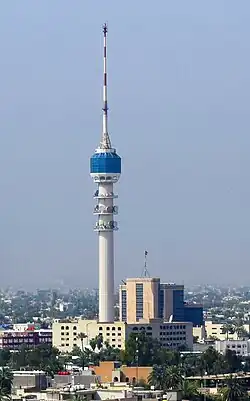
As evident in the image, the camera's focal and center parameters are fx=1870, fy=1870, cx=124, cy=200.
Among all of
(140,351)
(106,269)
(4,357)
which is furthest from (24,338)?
(140,351)

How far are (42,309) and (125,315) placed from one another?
37560 mm

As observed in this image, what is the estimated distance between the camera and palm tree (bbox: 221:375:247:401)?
171 feet

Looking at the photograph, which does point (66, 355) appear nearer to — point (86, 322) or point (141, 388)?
point (86, 322)

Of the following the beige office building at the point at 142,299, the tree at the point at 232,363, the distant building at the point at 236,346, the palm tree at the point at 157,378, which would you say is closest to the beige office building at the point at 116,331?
the distant building at the point at 236,346

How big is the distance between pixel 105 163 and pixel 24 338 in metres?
9.60

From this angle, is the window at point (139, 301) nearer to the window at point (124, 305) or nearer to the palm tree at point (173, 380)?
the window at point (124, 305)

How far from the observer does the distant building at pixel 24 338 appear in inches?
3617

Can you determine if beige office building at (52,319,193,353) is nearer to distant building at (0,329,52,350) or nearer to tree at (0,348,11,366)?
distant building at (0,329,52,350)

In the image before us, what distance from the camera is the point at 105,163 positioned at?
9244cm

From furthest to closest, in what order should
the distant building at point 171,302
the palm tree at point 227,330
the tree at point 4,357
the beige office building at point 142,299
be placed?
the palm tree at point 227,330, the distant building at point 171,302, the beige office building at point 142,299, the tree at point 4,357

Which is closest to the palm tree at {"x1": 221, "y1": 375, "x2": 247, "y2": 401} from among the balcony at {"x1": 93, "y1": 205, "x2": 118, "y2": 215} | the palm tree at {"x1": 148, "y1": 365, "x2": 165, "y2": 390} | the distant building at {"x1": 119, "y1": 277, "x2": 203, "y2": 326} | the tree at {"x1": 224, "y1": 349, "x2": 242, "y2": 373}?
the palm tree at {"x1": 148, "y1": 365, "x2": 165, "y2": 390}

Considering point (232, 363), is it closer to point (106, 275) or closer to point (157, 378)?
point (157, 378)

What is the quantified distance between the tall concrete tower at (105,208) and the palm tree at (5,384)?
35.7m

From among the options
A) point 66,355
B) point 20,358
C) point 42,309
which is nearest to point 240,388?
point 20,358
